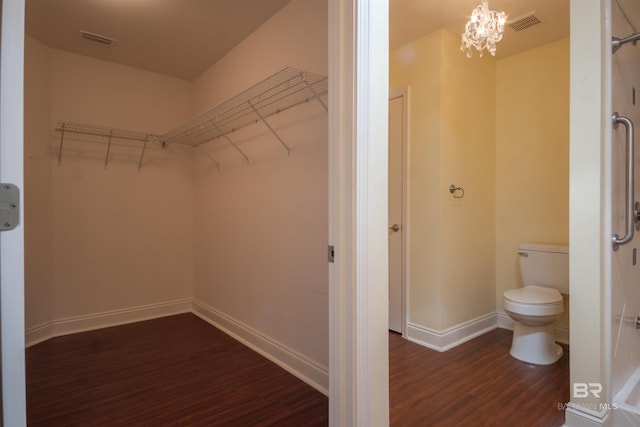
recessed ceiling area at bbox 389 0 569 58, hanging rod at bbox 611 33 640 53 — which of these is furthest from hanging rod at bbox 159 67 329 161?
hanging rod at bbox 611 33 640 53

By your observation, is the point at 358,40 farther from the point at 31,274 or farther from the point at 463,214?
the point at 31,274

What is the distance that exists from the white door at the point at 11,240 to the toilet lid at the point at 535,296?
2.64 meters

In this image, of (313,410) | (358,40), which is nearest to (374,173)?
(358,40)

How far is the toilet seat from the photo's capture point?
2.32 m

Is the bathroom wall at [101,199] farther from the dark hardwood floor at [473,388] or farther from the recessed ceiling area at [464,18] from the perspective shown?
the dark hardwood floor at [473,388]

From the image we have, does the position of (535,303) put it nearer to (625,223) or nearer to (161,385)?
(625,223)

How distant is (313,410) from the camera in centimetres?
187

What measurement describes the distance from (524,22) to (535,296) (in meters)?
1.98

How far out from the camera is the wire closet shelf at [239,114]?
2094mm

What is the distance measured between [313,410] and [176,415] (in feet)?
2.41

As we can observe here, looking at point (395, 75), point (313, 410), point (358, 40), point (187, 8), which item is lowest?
point (313, 410)

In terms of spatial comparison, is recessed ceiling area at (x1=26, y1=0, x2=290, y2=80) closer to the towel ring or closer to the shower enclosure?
the towel ring

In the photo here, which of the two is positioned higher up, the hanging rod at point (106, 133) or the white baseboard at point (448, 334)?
the hanging rod at point (106, 133)

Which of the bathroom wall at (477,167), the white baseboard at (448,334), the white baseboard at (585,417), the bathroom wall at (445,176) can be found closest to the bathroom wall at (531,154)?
the bathroom wall at (477,167)
